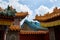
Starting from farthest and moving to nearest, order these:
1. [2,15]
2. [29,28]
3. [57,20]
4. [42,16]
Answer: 1. [29,28]
2. [42,16]
3. [57,20]
4. [2,15]

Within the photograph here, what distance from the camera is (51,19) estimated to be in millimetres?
9438

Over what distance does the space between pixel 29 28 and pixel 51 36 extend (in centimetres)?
959

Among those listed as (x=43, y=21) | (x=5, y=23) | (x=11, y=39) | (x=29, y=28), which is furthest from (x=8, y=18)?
(x=29, y=28)

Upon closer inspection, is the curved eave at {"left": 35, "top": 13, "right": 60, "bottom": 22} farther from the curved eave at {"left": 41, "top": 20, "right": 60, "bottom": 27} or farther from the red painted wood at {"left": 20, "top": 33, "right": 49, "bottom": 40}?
the red painted wood at {"left": 20, "top": 33, "right": 49, "bottom": 40}

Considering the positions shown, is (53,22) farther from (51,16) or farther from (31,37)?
(31,37)

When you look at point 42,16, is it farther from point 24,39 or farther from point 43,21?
point 24,39

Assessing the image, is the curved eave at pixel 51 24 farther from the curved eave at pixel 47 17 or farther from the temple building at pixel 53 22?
the curved eave at pixel 47 17

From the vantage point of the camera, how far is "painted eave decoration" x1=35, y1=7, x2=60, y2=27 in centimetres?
897

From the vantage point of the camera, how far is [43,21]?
32.8 feet

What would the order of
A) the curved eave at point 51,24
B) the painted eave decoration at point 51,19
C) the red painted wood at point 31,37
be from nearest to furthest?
the curved eave at point 51,24 → the painted eave decoration at point 51,19 → the red painted wood at point 31,37

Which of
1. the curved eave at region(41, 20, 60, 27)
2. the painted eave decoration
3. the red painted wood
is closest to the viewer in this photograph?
the curved eave at region(41, 20, 60, 27)

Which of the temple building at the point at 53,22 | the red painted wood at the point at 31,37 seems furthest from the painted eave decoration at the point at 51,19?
the red painted wood at the point at 31,37

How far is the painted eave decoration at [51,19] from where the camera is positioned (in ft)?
29.4

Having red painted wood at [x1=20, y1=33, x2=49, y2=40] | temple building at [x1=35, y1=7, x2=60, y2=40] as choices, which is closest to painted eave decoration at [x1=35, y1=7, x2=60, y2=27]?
temple building at [x1=35, y1=7, x2=60, y2=40]
